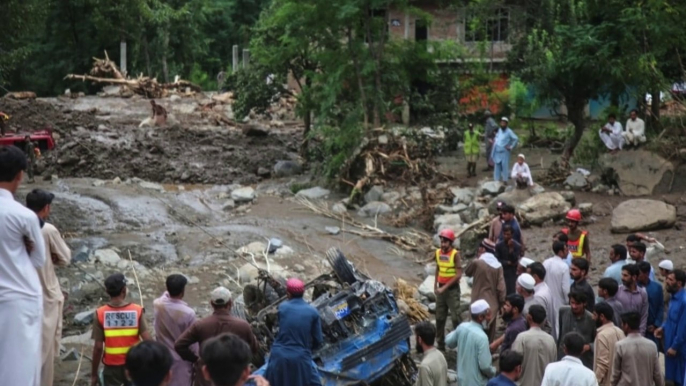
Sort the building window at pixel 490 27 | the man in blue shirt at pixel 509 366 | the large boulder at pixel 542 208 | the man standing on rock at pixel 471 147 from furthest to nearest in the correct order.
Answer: the building window at pixel 490 27 → the man standing on rock at pixel 471 147 → the large boulder at pixel 542 208 → the man in blue shirt at pixel 509 366

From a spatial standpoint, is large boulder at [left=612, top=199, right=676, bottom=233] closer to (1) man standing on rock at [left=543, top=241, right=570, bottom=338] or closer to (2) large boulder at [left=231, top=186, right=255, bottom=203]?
(1) man standing on rock at [left=543, top=241, right=570, bottom=338]

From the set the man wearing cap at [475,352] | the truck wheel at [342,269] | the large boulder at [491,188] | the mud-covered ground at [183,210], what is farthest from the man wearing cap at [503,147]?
the man wearing cap at [475,352]

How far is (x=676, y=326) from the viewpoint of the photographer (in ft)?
29.0

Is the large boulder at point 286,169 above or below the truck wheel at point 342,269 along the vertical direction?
below

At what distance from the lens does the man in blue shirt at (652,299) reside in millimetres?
9359

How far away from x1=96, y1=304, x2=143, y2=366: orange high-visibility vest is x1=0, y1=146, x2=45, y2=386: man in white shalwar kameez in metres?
2.09

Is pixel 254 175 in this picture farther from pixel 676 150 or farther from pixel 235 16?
pixel 235 16

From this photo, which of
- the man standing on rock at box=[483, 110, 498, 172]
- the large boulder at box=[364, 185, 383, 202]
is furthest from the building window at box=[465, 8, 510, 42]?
the large boulder at box=[364, 185, 383, 202]

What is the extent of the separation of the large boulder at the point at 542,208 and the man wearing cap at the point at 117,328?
11056mm

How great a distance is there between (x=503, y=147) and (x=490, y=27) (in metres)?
12.5

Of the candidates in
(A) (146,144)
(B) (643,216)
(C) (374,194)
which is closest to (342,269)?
(B) (643,216)

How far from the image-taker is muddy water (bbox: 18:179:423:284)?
629 inches

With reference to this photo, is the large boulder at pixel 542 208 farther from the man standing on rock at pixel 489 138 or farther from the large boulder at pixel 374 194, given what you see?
the man standing on rock at pixel 489 138

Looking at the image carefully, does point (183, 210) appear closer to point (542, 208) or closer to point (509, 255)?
point (542, 208)
